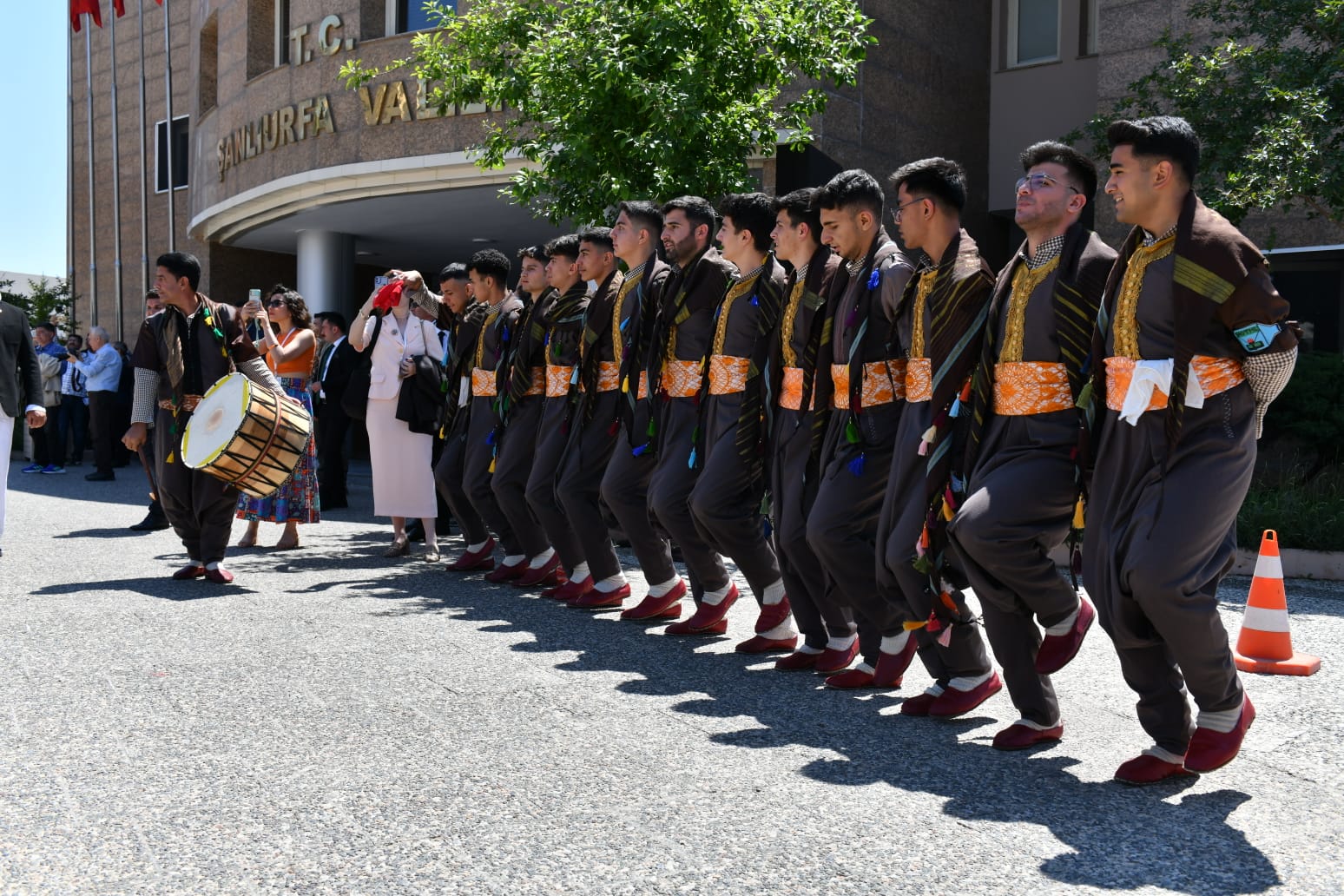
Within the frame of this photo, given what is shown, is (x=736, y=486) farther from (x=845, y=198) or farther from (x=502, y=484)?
(x=502, y=484)

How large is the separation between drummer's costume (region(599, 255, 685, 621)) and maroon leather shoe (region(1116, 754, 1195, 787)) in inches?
120

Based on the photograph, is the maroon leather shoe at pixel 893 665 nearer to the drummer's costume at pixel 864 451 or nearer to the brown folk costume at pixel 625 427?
the drummer's costume at pixel 864 451

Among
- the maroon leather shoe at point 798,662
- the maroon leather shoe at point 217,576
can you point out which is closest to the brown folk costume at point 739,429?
the maroon leather shoe at point 798,662

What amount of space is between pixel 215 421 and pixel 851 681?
4.30 meters

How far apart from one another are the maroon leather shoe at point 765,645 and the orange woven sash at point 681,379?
124 cm

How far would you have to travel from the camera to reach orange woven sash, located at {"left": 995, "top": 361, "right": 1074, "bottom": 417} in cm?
445

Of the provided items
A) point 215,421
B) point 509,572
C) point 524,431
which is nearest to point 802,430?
point 524,431

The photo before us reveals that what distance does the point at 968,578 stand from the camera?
4.55 meters

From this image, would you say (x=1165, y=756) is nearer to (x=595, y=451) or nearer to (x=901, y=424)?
(x=901, y=424)

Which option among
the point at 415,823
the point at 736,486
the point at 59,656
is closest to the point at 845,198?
the point at 736,486

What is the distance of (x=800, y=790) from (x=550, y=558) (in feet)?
14.5

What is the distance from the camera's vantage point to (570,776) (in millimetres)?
4129

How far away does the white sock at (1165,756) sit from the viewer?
4.11 meters

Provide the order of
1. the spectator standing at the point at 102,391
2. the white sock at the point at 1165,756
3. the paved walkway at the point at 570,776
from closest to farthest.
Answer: the paved walkway at the point at 570,776 → the white sock at the point at 1165,756 → the spectator standing at the point at 102,391
